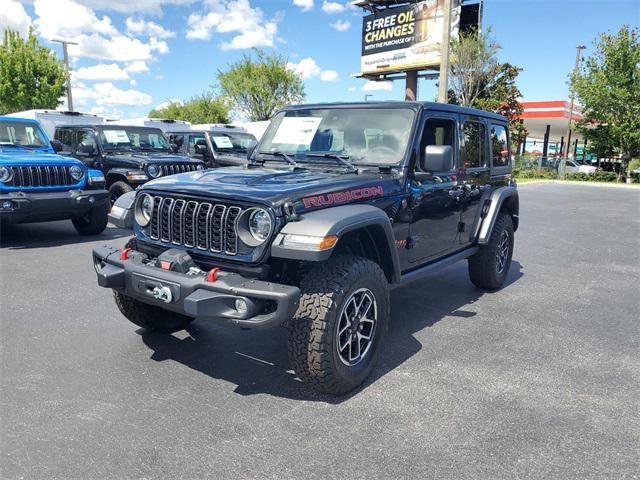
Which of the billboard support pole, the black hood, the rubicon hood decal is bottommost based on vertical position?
the rubicon hood decal

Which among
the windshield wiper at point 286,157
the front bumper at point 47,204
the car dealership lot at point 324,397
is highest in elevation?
the windshield wiper at point 286,157

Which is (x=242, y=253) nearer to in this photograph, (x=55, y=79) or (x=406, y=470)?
(x=406, y=470)

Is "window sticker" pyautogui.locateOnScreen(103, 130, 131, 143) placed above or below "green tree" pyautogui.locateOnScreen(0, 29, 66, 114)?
below

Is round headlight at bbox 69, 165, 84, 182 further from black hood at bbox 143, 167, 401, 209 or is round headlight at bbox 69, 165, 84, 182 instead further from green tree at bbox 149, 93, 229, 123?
green tree at bbox 149, 93, 229, 123

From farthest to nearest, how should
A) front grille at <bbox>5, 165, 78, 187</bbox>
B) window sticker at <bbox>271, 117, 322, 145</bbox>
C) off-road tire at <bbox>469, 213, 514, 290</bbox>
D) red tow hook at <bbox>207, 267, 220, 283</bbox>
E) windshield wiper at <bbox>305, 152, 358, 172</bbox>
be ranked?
front grille at <bbox>5, 165, 78, 187</bbox> < off-road tire at <bbox>469, 213, 514, 290</bbox> < window sticker at <bbox>271, 117, 322, 145</bbox> < windshield wiper at <bbox>305, 152, 358, 172</bbox> < red tow hook at <bbox>207, 267, 220, 283</bbox>

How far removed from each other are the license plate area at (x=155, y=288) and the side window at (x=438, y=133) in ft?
7.30

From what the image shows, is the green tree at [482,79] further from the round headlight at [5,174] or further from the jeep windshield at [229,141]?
the round headlight at [5,174]

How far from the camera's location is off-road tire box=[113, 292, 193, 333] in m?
3.89

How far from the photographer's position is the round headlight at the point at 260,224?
9.75ft

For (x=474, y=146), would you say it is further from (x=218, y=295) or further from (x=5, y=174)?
(x=5, y=174)

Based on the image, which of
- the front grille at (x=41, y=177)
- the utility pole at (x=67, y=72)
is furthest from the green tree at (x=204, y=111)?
the front grille at (x=41, y=177)

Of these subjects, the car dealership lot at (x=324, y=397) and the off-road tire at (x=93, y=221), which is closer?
the car dealership lot at (x=324, y=397)

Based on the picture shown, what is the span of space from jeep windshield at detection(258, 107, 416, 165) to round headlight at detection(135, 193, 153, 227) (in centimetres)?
122

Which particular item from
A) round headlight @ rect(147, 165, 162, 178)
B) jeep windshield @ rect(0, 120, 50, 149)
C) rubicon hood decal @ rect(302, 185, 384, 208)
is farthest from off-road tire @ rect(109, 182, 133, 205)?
rubicon hood decal @ rect(302, 185, 384, 208)
